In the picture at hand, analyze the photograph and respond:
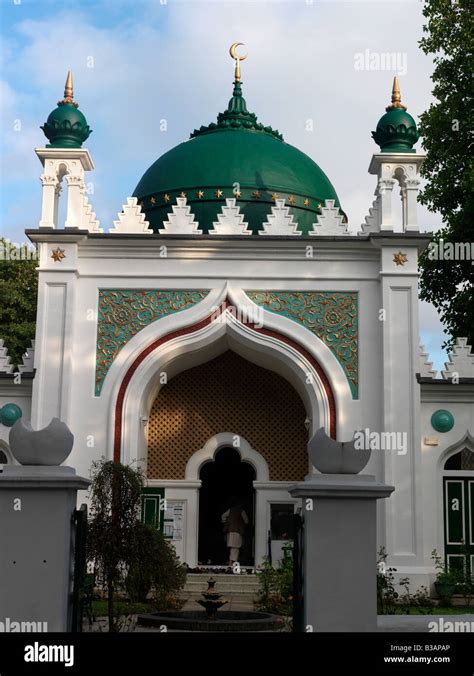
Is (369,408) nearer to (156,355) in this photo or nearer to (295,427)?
(295,427)

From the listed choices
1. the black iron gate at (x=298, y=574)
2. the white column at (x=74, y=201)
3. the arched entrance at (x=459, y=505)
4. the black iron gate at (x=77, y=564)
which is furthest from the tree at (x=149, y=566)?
the white column at (x=74, y=201)

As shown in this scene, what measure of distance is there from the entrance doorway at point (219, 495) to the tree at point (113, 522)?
8695mm

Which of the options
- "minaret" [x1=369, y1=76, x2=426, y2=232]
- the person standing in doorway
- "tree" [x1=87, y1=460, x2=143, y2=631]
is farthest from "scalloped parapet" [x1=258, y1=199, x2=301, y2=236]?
"tree" [x1=87, y1=460, x2=143, y2=631]

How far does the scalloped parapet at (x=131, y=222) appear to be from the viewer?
15.3 m

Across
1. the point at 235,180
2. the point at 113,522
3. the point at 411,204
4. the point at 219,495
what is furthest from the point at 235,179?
the point at 113,522

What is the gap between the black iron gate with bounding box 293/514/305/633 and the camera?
23.5ft

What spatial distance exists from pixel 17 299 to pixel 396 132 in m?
11.5

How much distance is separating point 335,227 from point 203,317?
101 inches

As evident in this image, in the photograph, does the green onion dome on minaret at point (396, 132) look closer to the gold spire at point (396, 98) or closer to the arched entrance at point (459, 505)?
the gold spire at point (396, 98)

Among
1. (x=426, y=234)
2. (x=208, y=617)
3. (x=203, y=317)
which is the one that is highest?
(x=426, y=234)

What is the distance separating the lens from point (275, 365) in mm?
15617

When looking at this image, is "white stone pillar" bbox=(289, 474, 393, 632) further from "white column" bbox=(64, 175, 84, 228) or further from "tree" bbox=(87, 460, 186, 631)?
"white column" bbox=(64, 175, 84, 228)

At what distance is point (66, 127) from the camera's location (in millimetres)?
15375
